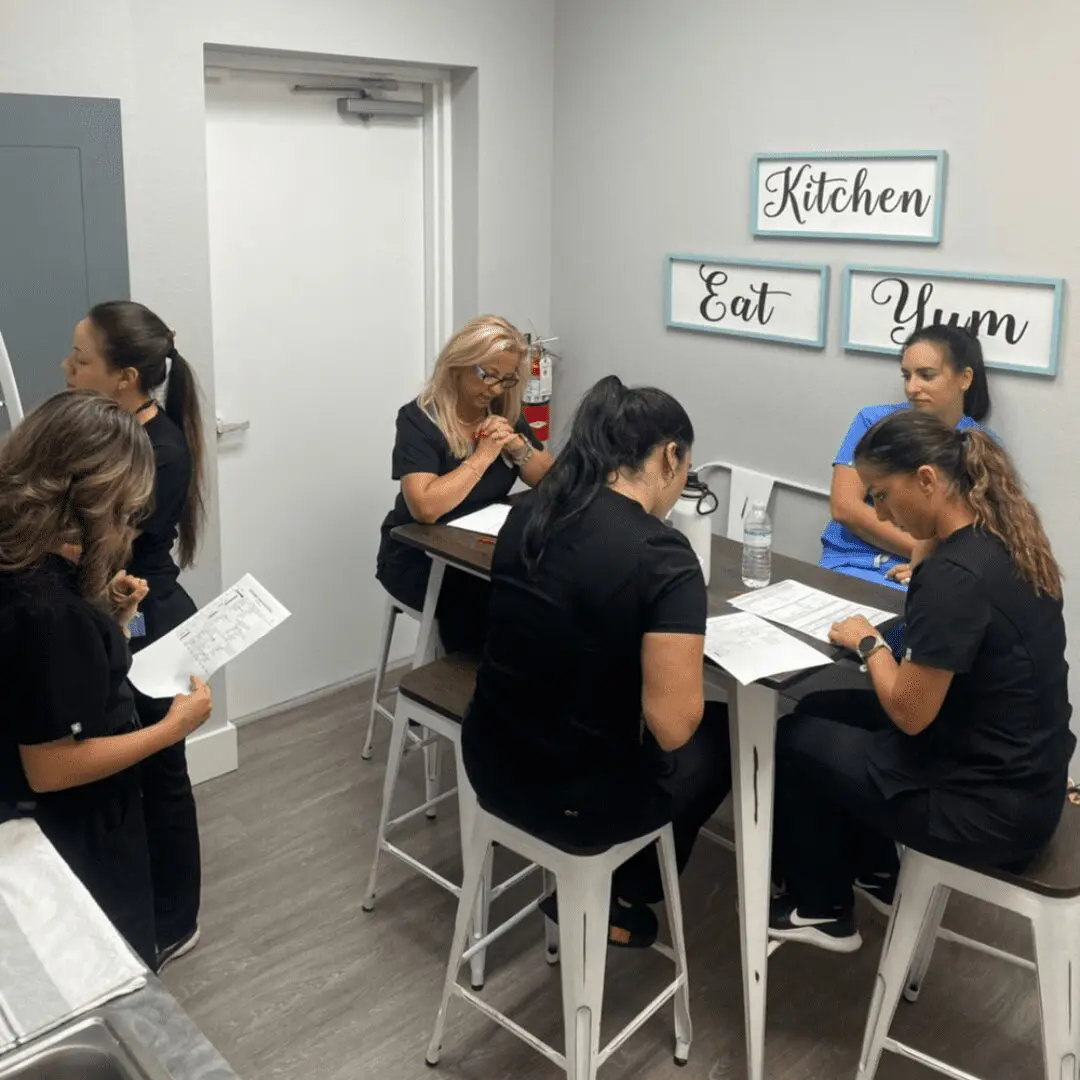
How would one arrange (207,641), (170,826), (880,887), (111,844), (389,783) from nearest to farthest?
(111,844), (207,641), (170,826), (880,887), (389,783)

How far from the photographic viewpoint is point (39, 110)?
2596 mm

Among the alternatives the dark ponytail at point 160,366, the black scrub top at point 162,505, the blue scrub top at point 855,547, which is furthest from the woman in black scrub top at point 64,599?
the blue scrub top at point 855,547

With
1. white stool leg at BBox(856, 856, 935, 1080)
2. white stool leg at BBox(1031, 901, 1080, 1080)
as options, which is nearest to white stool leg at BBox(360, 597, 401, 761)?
white stool leg at BBox(856, 856, 935, 1080)

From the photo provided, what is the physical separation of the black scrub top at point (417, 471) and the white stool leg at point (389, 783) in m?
0.48

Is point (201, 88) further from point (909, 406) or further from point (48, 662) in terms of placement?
point (909, 406)

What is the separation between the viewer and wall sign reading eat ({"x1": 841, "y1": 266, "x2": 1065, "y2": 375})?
9.41 feet

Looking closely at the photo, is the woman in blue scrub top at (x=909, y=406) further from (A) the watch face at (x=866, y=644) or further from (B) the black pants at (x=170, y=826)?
(B) the black pants at (x=170, y=826)

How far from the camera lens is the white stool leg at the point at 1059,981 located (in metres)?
1.93

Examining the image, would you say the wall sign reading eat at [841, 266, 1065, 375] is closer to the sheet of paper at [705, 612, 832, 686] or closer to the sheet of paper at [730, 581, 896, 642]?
the sheet of paper at [730, 581, 896, 642]

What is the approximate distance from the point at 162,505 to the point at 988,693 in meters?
1.65

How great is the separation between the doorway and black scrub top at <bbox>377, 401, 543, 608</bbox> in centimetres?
66

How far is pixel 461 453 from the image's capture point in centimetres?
295

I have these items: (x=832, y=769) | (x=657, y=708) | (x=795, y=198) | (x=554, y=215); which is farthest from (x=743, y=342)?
(x=657, y=708)

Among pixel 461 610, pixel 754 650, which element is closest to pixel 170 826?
pixel 461 610
